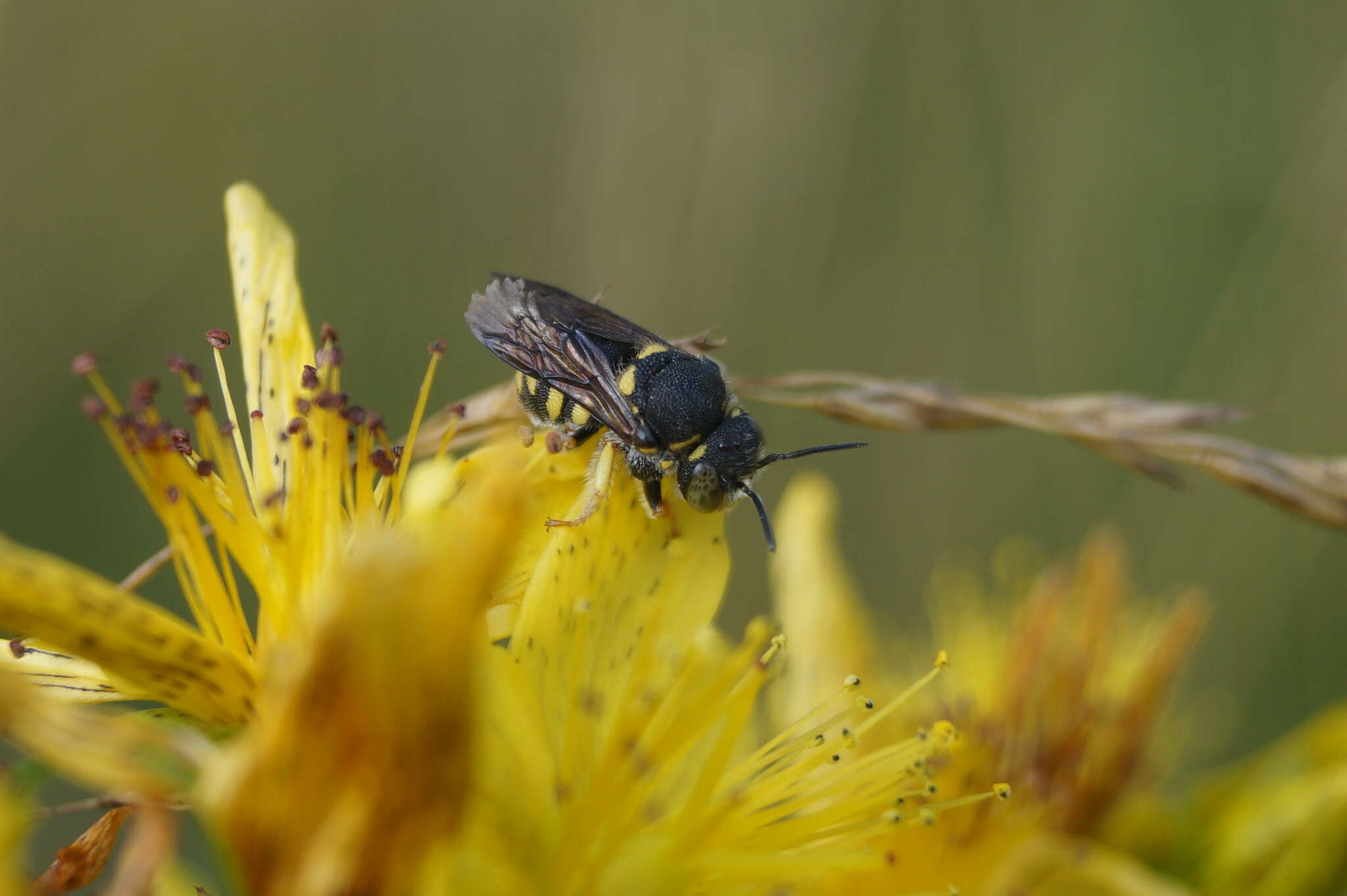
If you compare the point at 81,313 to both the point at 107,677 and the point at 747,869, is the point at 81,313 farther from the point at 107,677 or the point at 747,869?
the point at 747,869

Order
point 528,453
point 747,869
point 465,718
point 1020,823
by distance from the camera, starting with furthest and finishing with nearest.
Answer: point 1020,823
point 528,453
point 747,869
point 465,718

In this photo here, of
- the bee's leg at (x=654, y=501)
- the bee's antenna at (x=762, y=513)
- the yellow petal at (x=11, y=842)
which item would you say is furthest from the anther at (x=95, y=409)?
the bee's antenna at (x=762, y=513)

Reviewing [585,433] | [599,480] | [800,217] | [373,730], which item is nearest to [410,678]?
[373,730]

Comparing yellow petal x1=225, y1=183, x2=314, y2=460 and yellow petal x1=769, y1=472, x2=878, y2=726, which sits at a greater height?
yellow petal x1=225, y1=183, x2=314, y2=460

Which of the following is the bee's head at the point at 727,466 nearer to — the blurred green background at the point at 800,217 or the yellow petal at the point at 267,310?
the yellow petal at the point at 267,310

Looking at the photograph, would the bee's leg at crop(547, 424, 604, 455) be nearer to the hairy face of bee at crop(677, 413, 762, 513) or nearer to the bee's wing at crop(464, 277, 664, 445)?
the bee's wing at crop(464, 277, 664, 445)

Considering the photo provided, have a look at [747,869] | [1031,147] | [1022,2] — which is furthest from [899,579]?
[747,869]

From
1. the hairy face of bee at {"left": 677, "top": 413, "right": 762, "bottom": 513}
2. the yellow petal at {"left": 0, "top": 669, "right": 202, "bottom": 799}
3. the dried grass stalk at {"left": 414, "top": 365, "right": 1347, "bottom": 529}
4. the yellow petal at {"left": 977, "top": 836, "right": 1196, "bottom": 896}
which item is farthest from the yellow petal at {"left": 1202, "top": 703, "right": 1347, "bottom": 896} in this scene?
the yellow petal at {"left": 0, "top": 669, "right": 202, "bottom": 799}
